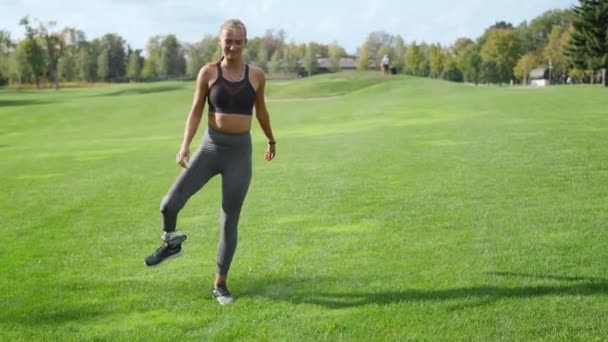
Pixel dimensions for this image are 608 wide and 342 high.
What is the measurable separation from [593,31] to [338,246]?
2488 inches

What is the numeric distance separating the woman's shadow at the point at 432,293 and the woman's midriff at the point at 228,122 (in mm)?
1565

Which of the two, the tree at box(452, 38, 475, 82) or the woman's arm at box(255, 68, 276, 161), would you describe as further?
the tree at box(452, 38, 475, 82)

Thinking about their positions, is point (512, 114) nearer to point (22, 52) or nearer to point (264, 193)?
point (264, 193)

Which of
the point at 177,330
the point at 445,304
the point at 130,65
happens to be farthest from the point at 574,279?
the point at 130,65

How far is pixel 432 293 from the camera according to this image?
6230 millimetres

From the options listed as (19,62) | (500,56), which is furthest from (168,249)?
(500,56)

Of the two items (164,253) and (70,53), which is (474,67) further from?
(164,253)

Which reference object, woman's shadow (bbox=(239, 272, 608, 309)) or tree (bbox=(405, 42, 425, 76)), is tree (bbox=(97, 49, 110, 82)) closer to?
tree (bbox=(405, 42, 425, 76))

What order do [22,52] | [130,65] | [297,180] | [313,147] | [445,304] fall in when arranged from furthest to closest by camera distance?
[130,65] → [22,52] → [313,147] → [297,180] → [445,304]

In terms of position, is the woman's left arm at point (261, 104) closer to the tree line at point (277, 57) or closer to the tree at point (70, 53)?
the tree line at point (277, 57)

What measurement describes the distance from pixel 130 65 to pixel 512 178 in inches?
5218

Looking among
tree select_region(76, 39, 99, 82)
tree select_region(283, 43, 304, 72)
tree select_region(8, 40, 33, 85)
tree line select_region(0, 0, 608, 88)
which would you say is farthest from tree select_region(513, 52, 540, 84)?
tree select_region(76, 39, 99, 82)

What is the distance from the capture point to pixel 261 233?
9.07 metres

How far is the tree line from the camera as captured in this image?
360ft
